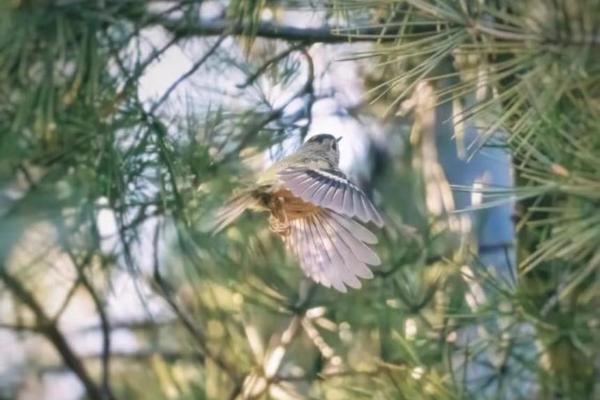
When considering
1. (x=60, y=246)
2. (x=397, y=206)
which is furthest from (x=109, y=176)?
(x=397, y=206)

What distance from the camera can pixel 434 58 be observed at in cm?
81

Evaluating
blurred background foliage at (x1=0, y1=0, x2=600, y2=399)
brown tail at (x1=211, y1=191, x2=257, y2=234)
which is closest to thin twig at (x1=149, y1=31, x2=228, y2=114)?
blurred background foliage at (x1=0, y1=0, x2=600, y2=399)

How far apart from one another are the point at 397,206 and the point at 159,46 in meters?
0.36

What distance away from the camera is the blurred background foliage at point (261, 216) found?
3.23 feet

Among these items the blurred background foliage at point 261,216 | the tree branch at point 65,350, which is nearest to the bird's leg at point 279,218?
the blurred background foliage at point 261,216

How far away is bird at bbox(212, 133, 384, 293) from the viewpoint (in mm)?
654

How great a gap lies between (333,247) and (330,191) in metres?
0.03

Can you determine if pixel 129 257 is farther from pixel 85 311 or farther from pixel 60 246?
pixel 85 311

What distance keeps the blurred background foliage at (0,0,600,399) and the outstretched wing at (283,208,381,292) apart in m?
0.16

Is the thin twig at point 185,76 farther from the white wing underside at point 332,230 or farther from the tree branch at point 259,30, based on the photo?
the white wing underside at point 332,230

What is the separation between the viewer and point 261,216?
1.18 metres

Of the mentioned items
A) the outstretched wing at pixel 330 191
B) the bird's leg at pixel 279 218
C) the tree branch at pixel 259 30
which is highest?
the tree branch at pixel 259 30

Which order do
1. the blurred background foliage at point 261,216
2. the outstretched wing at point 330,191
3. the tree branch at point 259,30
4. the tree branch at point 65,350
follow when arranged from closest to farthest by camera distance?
1. the outstretched wing at point 330,191
2. the blurred background foliage at point 261,216
3. the tree branch at point 259,30
4. the tree branch at point 65,350

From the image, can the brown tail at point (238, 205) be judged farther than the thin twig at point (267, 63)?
No
